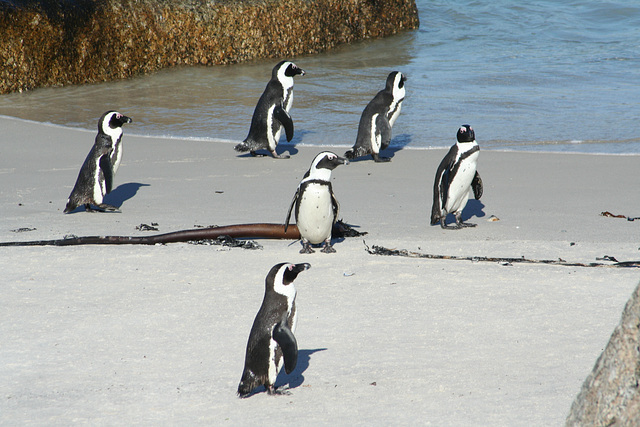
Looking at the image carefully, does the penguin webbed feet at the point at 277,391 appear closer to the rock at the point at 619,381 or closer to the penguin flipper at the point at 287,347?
the penguin flipper at the point at 287,347

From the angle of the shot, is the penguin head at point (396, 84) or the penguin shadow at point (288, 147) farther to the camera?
the penguin shadow at point (288, 147)

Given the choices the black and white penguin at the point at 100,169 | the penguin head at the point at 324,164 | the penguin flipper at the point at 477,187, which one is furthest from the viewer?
the black and white penguin at the point at 100,169

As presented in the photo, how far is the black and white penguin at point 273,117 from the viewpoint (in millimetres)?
7449

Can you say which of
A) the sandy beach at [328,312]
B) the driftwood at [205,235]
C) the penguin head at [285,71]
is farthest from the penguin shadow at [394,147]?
the driftwood at [205,235]

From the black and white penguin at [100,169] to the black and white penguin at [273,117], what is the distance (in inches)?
73.6

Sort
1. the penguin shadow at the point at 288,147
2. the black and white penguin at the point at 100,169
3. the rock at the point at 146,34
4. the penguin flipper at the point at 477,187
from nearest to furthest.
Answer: the penguin flipper at the point at 477,187 → the black and white penguin at the point at 100,169 → the penguin shadow at the point at 288,147 → the rock at the point at 146,34

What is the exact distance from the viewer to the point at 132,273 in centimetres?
370

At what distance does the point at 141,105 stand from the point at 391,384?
8412 millimetres

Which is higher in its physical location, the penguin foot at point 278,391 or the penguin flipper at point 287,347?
the penguin flipper at point 287,347

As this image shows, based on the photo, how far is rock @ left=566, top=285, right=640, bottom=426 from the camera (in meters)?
1.44

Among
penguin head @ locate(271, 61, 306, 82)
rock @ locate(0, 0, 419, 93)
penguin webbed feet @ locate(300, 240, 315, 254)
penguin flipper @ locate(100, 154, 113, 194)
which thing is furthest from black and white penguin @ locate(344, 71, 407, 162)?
rock @ locate(0, 0, 419, 93)

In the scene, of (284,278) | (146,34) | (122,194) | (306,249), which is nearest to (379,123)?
(122,194)

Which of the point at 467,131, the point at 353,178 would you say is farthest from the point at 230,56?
the point at 467,131

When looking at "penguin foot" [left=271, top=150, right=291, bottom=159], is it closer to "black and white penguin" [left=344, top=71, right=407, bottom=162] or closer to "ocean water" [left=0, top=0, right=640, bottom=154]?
"black and white penguin" [left=344, top=71, right=407, bottom=162]
